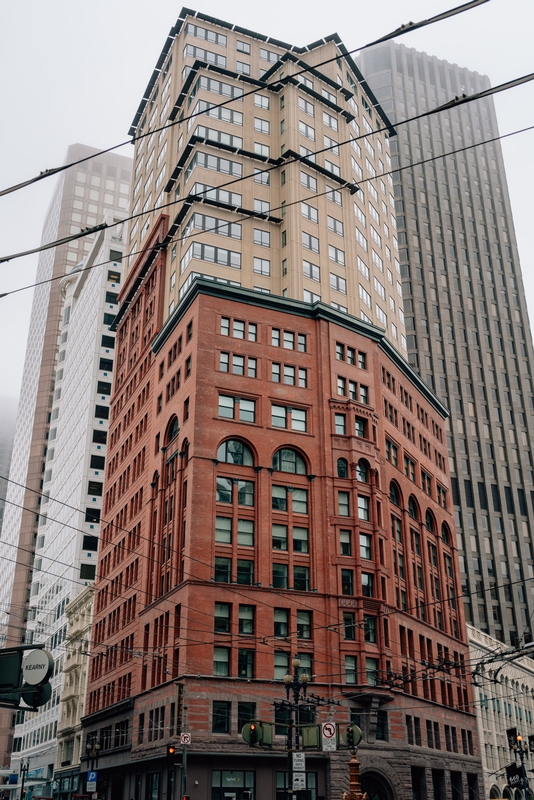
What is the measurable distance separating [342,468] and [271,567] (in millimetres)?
10340

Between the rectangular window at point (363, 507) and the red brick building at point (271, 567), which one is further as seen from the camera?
the rectangular window at point (363, 507)

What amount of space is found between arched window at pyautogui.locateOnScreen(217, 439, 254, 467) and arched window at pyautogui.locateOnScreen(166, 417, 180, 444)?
256 inches

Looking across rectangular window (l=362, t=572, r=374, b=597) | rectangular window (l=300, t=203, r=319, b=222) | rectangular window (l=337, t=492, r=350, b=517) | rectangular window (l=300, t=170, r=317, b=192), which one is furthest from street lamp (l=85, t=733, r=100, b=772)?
rectangular window (l=300, t=170, r=317, b=192)

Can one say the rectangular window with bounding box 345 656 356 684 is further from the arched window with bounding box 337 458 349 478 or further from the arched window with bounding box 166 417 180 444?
the arched window with bounding box 166 417 180 444

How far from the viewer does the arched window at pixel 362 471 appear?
215ft

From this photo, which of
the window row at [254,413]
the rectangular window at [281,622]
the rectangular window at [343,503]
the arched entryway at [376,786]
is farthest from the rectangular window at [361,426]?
the arched entryway at [376,786]

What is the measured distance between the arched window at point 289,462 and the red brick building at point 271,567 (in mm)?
115

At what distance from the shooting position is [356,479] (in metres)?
64.4

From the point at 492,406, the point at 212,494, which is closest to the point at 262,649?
the point at 212,494

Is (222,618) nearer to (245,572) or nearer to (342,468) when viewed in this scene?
(245,572)

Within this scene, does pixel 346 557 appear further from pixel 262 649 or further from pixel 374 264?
pixel 374 264

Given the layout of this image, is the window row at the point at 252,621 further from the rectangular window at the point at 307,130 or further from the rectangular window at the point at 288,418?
the rectangular window at the point at 307,130

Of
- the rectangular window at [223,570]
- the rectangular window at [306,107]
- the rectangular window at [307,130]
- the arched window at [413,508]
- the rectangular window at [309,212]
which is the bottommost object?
the rectangular window at [223,570]

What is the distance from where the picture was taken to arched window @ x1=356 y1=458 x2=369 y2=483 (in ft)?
215
